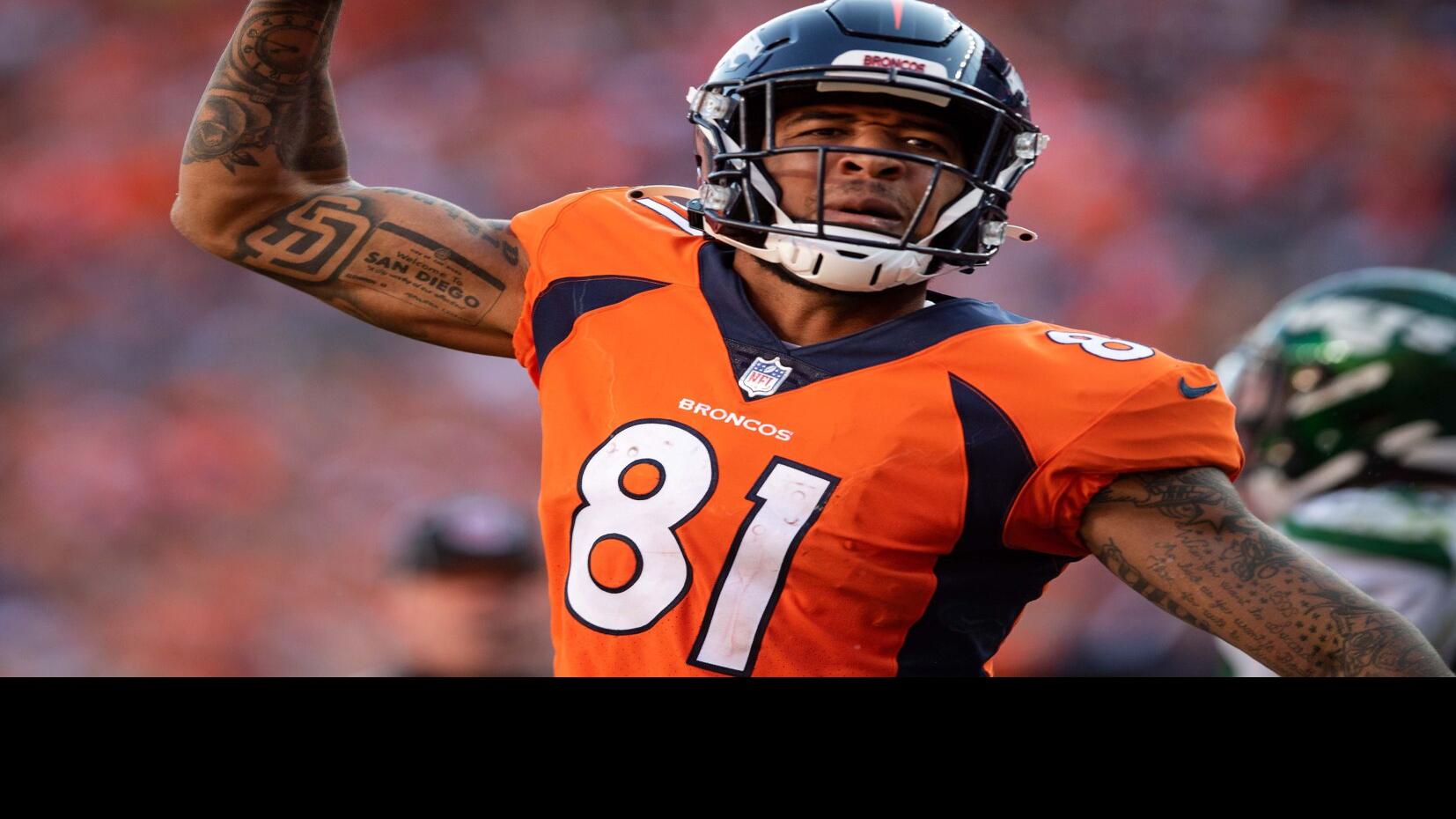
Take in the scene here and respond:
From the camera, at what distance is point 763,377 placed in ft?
6.46

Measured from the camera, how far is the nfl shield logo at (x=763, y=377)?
6.40 feet

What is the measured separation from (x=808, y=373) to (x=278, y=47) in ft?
3.11

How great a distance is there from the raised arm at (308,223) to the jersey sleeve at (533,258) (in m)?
0.03

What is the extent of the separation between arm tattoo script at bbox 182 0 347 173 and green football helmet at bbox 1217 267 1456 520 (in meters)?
2.37

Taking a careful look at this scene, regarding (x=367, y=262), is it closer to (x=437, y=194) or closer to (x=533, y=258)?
(x=533, y=258)

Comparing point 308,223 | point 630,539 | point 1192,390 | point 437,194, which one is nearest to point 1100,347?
point 1192,390

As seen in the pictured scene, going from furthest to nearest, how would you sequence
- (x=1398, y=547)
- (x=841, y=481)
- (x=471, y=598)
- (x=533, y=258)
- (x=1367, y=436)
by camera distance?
(x=471, y=598) < (x=1367, y=436) < (x=1398, y=547) < (x=533, y=258) < (x=841, y=481)

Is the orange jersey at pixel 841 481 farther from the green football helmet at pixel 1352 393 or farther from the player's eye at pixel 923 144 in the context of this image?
the green football helmet at pixel 1352 393

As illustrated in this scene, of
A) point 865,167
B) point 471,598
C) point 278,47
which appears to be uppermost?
point 278,47

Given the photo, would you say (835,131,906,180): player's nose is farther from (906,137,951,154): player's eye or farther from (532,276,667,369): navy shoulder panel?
(532,276,667,369): navy shoulder panel

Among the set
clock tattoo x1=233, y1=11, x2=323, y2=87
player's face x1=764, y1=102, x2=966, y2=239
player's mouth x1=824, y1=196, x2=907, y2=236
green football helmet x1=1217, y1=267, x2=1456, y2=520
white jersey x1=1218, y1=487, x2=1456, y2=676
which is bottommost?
white jersey x1=1218, y1=487, x2=1456, y2=676

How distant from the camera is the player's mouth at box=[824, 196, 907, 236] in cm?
201

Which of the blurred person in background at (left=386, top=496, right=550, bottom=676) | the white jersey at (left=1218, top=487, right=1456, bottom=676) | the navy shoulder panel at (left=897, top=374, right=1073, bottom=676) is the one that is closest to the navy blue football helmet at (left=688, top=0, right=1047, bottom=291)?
the navy shoulder panel at (left=897, top=374, right=1073, bottom=676)

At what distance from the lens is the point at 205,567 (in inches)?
229
